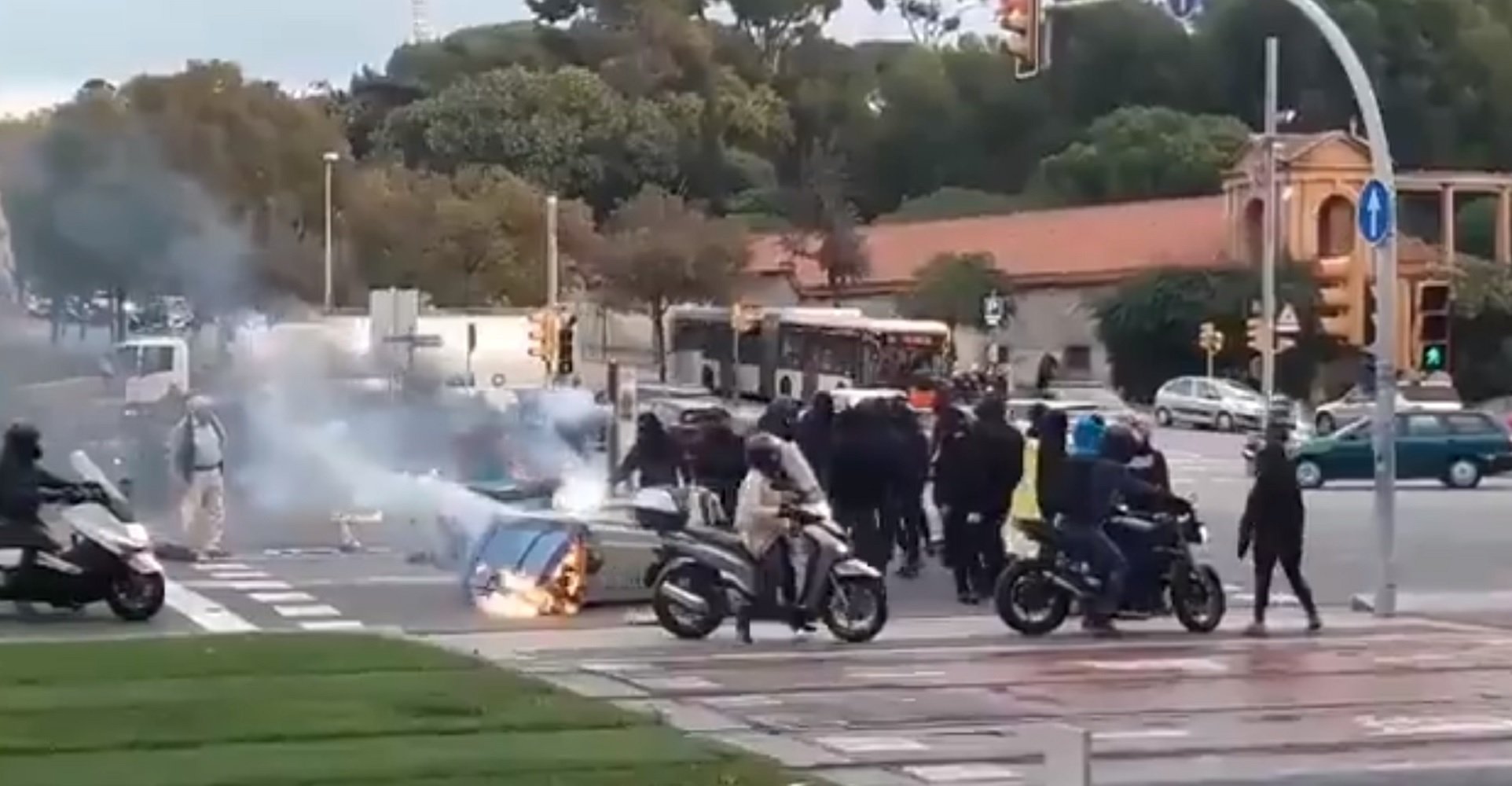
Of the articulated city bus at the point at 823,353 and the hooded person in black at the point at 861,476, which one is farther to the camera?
the articulated city bus at the point at 823,353

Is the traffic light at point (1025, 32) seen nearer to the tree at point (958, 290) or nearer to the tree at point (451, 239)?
the tree at point (451, 239)

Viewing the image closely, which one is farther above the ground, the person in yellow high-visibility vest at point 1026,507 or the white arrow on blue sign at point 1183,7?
the white arrow on blue sign at point 1183,7

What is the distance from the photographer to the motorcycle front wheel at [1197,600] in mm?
21953

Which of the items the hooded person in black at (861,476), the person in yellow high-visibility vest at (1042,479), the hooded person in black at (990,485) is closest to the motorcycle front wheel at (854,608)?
the person in yellow high-visibility vest at (1042,479)

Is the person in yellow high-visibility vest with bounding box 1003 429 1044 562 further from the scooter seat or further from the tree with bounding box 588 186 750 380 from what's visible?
the tree with bounding box 588 186 750 380

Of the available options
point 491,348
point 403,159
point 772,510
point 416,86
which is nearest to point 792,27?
point 416,86

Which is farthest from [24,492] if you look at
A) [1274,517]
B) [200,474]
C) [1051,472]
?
[1274,517]

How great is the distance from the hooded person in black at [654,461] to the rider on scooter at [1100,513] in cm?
615

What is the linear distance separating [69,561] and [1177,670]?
28.4 feet

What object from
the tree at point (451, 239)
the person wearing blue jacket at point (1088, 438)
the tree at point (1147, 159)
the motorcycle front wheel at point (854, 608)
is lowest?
the motorcycle front wheel at point (854, 608)

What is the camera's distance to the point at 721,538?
2073 cm

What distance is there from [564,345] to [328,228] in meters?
31.4

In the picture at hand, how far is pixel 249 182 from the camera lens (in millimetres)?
76250

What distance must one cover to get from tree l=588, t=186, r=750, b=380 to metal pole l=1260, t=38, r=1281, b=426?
58.9 ft
